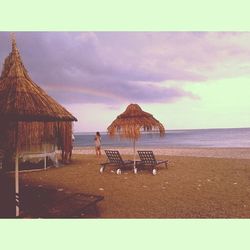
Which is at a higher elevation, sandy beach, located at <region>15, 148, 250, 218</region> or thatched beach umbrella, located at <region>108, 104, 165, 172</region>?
thatched beach umbrella, located at <region>108, 104, 165, 172</region>

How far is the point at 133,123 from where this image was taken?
9.66 metres

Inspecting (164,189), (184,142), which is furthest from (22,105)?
(184,142)

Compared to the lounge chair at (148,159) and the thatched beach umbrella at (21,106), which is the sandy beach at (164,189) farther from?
the thatched beach umbrella at (21,106)

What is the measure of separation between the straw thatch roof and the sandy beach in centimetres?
127

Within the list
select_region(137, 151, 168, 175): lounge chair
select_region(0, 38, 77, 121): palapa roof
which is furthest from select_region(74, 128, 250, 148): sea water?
select_region(0, 38, 77, 121): palapa roof

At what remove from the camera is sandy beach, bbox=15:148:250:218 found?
6.07 meters

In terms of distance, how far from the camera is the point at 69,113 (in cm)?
1113

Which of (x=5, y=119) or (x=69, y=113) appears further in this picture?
(x=69, y=113)

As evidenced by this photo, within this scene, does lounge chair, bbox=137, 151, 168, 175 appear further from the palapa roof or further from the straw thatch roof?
the palapa roof

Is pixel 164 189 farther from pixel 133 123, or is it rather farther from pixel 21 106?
pixel 21 106

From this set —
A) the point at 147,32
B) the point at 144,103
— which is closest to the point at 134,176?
the point at 144,103

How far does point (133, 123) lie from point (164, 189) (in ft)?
8.39
